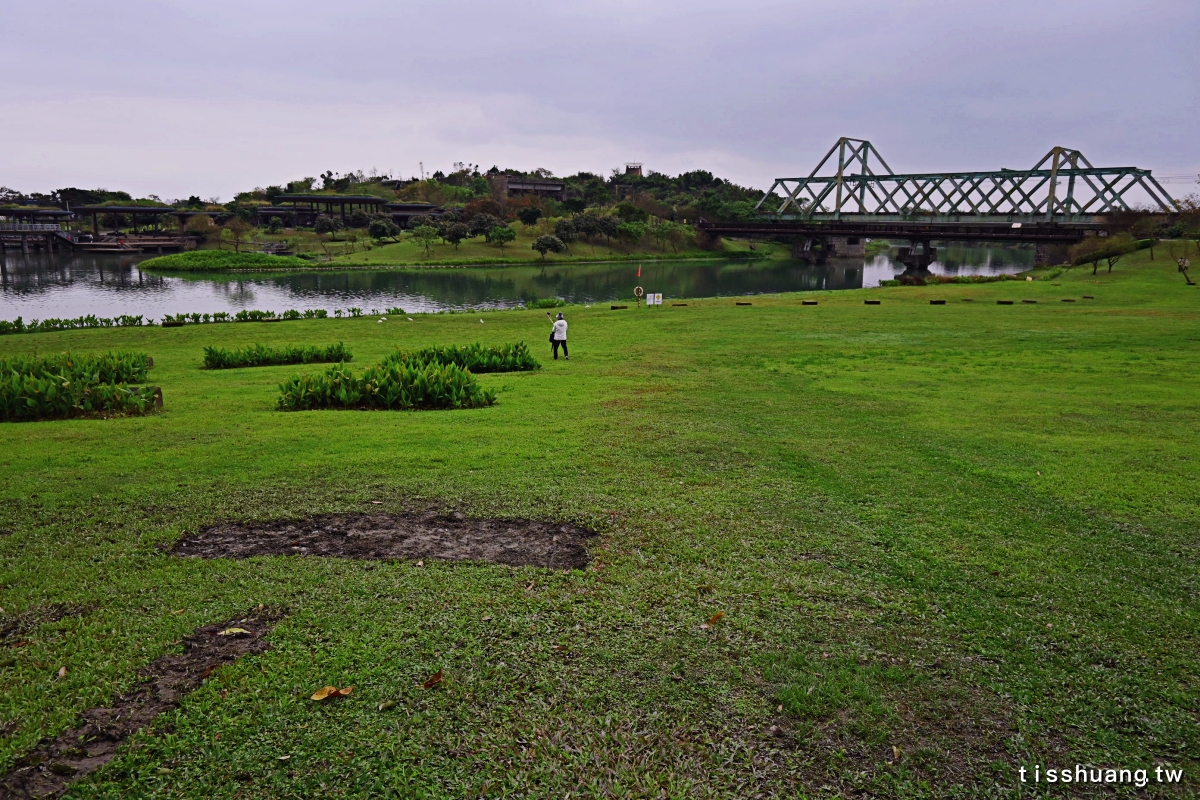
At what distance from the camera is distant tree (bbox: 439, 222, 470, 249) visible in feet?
309

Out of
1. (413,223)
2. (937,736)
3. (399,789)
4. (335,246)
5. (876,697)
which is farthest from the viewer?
(413,223)

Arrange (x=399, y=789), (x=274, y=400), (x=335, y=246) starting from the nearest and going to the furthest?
(x=399, y=789), (x=274, y=400), (x=335, y=246)

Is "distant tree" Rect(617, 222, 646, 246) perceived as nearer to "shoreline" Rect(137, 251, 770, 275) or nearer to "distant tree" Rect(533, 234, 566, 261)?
"shoreline" Rect(137, 251, 770, 275)

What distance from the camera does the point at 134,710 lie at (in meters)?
4.36

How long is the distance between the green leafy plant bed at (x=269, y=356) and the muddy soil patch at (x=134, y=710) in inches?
611

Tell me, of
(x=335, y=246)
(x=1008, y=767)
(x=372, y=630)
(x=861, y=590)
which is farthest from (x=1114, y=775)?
(x=335, y=246)

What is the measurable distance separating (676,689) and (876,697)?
1.23 metres

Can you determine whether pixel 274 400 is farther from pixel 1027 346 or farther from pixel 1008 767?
pixel 1027 346

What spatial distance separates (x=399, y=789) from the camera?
12.7ft

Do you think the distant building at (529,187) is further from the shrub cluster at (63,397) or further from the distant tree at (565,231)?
the shrub cluster at (63,397)

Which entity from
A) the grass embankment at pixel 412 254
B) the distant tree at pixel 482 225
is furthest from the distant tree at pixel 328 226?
the distant tree at pixel 482 225

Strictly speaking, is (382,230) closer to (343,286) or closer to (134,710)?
(343,286)

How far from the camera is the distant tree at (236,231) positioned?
100175mm

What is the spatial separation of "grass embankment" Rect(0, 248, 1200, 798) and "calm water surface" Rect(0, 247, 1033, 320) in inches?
1394
